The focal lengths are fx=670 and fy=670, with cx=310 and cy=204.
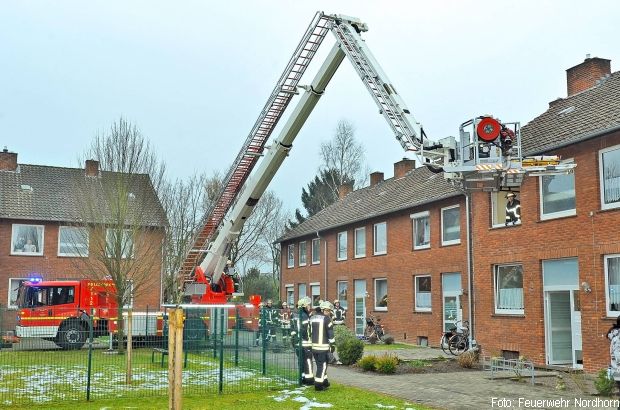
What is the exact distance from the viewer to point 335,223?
32000 millimetres

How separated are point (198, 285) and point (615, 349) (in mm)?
13651

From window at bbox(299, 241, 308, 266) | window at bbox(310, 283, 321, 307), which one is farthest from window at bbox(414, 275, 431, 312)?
window at bbox(299, 241, 308, 266)

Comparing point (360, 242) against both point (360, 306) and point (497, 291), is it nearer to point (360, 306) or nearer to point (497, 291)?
point (360, 306)

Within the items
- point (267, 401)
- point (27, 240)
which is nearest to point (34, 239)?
point (27, 240)

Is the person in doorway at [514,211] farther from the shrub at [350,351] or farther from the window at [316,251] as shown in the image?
the window at [316,251]

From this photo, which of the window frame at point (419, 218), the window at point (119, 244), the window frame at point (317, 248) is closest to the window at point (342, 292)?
the window frame at point (317, 248)

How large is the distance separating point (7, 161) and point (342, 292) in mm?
19366

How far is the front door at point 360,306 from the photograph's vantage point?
96.5 feet

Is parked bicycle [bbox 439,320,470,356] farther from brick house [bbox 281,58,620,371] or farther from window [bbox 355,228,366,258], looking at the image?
window [bbox 355,228,366,258]

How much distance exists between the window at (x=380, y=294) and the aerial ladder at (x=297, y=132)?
8.38 metres

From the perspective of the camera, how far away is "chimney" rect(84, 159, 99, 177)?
21.6 meters

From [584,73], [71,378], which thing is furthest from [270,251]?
[71,378]

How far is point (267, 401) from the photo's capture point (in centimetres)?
1175

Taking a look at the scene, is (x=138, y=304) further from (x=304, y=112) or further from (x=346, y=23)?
(x=346, y=23)
